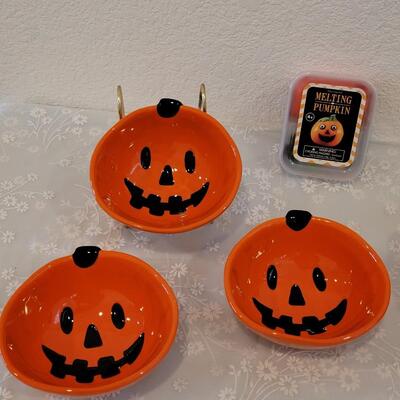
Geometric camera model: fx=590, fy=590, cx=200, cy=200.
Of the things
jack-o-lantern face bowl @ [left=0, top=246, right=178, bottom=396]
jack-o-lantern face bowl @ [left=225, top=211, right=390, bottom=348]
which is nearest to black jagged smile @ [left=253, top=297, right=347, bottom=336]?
jack-o-lantern face bowl @ [left=225, top=211, right=390, bottom=348]

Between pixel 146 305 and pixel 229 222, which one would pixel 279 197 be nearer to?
pixel 229 222

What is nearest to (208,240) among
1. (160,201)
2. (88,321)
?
(160,201)

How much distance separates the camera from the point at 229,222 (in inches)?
35.3

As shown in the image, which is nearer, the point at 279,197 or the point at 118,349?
the point at 118,349

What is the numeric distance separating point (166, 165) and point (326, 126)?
26 cm

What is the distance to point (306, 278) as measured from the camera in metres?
0.82

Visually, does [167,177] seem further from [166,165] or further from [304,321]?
[304,321]

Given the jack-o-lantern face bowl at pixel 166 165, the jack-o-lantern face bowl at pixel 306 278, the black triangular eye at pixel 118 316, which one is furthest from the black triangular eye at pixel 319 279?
the black triangular eye at pixel 118 316

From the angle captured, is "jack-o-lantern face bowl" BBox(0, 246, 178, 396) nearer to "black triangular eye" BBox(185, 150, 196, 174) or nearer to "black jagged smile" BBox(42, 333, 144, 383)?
"black jagged smile" BBox(42, 333, 144, 383)

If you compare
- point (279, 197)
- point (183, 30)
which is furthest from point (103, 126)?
point (279, 197)

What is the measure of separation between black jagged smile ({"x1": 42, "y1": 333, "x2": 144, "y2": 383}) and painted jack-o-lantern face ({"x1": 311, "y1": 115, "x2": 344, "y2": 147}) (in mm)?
422

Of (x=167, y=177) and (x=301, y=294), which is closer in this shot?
(x=301, y=294)

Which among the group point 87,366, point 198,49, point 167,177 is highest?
point 198,49

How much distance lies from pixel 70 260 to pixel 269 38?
44 centimetres
